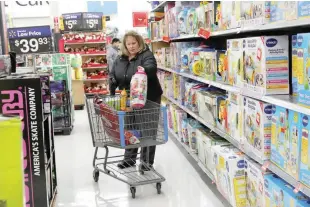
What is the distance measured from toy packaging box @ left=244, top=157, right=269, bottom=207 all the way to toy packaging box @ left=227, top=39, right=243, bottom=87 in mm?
606

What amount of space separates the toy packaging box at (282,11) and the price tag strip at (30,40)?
3981mm

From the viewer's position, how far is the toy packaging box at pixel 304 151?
216 cm

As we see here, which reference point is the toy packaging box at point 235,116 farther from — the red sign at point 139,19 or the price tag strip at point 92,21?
the price tag strip at point 92,21

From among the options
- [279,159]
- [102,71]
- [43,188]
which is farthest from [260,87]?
[102,71]

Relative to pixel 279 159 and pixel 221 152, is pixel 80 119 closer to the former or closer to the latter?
pixel 221 152

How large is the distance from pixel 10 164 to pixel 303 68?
61.4 inches

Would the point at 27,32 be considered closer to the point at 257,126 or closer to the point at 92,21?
the point at 257,126

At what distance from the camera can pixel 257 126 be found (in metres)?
2.79

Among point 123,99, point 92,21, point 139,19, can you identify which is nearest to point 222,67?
point 123,99

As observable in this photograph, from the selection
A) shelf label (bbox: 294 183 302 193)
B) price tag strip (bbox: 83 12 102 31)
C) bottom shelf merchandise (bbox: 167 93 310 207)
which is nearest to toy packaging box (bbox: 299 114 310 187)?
shelf label (bbox: 294 183 302 193)

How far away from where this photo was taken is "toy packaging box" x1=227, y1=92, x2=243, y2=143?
3.15 meters

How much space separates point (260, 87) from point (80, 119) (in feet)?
20.8

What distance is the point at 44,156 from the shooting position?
2898 mm

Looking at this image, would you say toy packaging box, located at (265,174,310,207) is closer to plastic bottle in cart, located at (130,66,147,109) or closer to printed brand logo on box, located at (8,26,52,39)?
plastic bottle in cart, located at (130,66,147,109)
